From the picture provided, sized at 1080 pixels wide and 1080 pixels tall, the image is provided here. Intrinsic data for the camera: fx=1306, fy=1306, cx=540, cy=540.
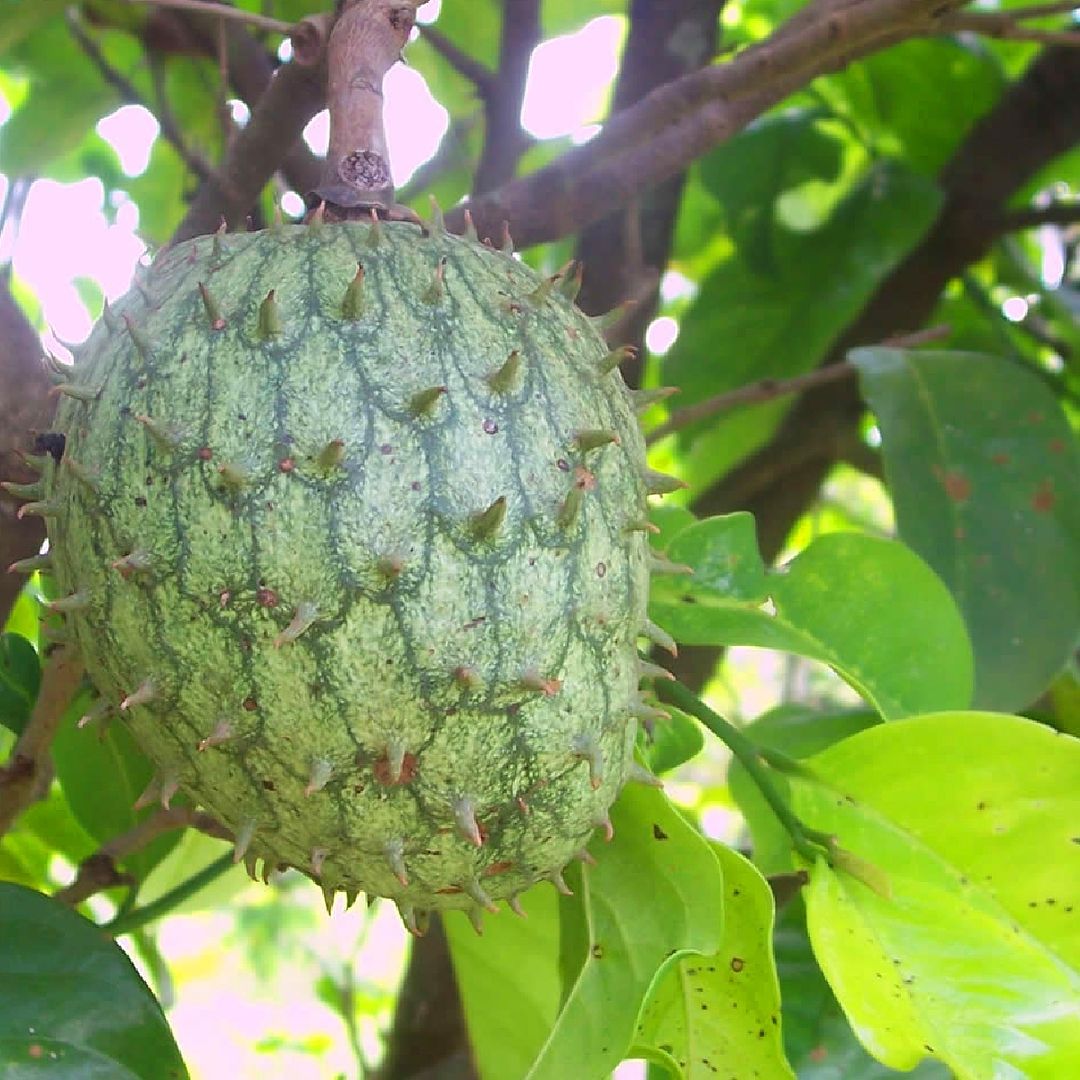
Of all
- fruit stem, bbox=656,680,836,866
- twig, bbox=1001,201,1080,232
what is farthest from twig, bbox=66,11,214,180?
twig, bbox=1001,201,1080,232

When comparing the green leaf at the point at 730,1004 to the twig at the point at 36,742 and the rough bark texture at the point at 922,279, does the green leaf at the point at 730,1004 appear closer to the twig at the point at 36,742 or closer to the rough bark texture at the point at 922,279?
the twig at the point at 36,742

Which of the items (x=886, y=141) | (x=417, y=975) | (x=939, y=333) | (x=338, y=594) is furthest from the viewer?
(x=886, y=141)

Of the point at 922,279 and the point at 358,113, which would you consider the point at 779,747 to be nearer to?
the point at 358,113

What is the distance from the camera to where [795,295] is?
1746 millimetres

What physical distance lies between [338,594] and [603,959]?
28 cm

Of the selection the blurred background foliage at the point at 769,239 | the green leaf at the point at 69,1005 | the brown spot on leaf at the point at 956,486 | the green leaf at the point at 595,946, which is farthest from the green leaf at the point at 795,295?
the green leaf at the point at 69,1005

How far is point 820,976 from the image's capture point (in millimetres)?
999

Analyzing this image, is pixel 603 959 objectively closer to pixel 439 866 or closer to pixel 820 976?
pixel 439 866

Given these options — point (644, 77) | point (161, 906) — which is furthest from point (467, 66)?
point (161, 906)

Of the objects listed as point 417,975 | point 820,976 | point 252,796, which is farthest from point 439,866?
point 417,975

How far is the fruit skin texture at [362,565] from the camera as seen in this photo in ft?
2.19

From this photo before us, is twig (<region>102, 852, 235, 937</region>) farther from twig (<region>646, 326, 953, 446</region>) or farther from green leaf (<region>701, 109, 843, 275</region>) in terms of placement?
green leaf (<region>701, 109, 843, 275</region>)

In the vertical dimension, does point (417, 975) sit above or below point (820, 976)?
below

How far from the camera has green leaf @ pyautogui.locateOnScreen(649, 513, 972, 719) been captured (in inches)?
38.4
